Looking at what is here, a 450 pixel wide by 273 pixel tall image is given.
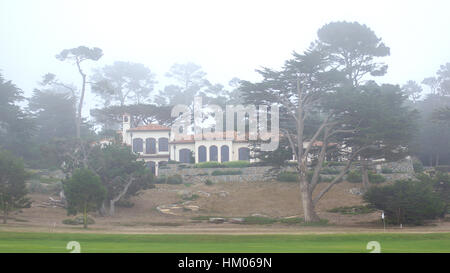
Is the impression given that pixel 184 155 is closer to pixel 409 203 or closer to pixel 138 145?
pixel 138 145

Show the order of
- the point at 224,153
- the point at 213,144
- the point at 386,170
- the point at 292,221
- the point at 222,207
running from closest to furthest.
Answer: the point at 292,221
the point at 222,207
the point at 386,170
the point at 213,144
the point at 224,153

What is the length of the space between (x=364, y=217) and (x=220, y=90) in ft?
228

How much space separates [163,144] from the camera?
70188mm

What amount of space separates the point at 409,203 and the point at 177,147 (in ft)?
121

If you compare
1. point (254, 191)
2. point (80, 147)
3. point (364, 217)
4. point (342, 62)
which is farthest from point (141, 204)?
point (342, 62)

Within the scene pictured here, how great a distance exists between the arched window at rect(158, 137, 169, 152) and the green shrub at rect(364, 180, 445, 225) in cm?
3552

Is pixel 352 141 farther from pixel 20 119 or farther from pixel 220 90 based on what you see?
pixel 220 90

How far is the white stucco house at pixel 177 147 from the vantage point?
223ft

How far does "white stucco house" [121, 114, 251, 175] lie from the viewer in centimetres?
6788

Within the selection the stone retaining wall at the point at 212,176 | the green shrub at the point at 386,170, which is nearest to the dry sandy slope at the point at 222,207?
the stone retaining wall at the point at 212,176

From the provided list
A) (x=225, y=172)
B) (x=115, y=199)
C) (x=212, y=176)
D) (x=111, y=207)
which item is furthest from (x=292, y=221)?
(x=212, y=176)

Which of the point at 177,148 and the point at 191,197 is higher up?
the point at 177,148

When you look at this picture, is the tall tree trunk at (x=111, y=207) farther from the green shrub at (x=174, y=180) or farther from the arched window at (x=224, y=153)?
the arched window at (x=224, y=153)

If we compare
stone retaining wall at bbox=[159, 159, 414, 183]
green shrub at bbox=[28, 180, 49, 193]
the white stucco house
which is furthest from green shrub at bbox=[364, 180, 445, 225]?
green shrub at bbox=[28, 180, 49, 193]
